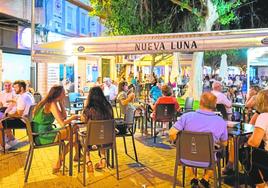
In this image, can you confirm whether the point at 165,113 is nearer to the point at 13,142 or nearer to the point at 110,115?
the point at 110,115

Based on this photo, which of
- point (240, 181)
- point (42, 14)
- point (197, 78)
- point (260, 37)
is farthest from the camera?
point (42, 14)

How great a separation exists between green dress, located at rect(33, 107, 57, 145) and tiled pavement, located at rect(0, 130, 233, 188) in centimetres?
58

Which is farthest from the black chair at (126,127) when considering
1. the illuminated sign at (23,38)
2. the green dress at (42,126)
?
the illuminated sign at (23,38)

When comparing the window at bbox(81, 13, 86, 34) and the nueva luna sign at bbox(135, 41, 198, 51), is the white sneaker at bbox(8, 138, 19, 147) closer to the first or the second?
the nueva luna sign at bbox(135, 41, 198, 51)

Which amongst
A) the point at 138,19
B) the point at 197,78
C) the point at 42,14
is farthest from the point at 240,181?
the point at 42,14

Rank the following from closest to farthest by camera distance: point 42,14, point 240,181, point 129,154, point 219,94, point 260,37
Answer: point 240,181 → point 260,37 → point 129,154 → point 219,94 → point 42,14

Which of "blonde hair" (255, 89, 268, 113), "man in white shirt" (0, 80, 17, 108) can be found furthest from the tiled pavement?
"blonde hair" (255, 89, 268, 113)

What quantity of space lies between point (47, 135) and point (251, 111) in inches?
196

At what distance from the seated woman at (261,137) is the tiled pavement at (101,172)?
1.50m

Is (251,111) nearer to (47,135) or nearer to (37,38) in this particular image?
(47,135)

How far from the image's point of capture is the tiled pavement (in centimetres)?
580

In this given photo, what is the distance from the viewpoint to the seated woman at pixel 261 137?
4477mm

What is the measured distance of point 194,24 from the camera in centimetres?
1705

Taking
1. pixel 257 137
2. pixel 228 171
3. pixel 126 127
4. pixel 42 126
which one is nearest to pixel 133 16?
pixel 126 127
